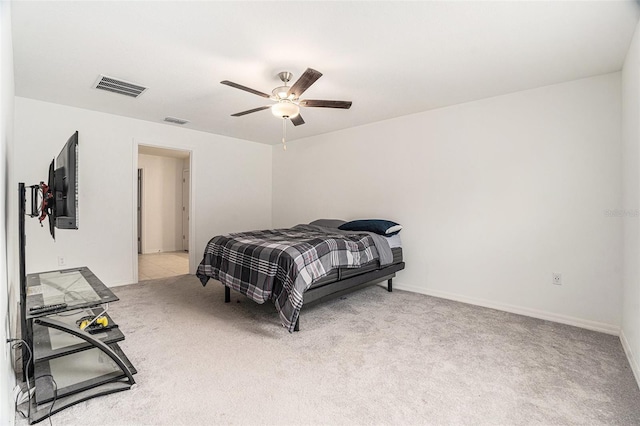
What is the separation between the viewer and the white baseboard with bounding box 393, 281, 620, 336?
110 inches

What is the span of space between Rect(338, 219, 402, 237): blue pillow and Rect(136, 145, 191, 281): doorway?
4.20 m

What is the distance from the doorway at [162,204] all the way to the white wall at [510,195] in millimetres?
4775

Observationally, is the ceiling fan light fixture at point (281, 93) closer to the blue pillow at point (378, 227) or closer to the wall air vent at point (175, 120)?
the blue pillow at point (378, 227)

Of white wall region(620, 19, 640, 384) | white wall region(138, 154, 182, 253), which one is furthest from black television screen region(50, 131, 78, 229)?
white wall region(138, 154, 182, 253)

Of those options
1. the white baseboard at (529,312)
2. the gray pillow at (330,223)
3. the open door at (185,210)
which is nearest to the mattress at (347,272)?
the white baseboard at (529,312)

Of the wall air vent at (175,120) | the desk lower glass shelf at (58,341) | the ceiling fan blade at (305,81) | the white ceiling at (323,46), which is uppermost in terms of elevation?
the wall air vent at (175,120)

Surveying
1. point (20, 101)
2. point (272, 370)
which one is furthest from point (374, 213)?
point (20, 101)

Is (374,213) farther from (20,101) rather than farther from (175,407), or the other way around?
(20,101)

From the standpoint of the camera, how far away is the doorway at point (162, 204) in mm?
7113

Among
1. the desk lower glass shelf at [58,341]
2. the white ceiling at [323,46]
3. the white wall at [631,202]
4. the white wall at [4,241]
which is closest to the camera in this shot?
the white wall at [4,241]

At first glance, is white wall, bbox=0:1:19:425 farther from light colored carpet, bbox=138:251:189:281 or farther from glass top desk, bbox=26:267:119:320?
light colored carpet, bbox=138:251:189:281

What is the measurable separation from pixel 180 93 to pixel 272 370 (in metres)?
2.90

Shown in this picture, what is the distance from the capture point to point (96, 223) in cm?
408

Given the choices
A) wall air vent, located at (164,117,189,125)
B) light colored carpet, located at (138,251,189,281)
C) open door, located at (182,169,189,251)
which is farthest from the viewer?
open door, located at (182,169,189,251)
